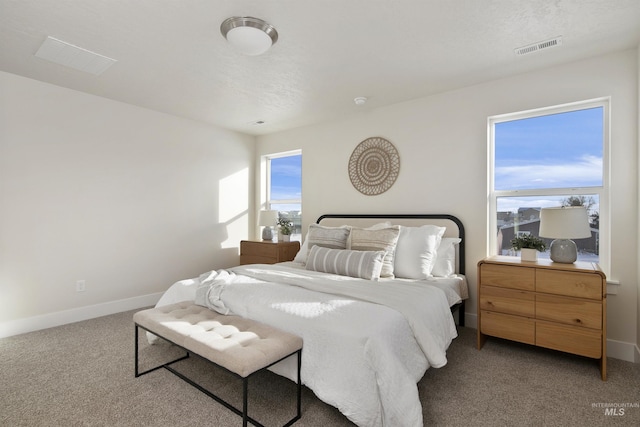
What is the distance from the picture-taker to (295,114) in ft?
13.6

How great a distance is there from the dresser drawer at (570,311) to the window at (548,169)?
0.66 m

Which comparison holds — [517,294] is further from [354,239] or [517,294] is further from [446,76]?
[446,76]

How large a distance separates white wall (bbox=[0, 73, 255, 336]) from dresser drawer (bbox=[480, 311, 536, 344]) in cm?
364

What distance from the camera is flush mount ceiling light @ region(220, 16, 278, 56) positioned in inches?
85.0

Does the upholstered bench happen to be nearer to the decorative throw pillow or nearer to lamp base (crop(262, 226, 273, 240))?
the decorative throw pillow

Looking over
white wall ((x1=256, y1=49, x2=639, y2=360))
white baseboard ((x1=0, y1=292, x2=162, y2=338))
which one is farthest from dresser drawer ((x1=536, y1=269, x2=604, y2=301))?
white baseboard ((x1=0, y1=292, x2=162, y2=338))

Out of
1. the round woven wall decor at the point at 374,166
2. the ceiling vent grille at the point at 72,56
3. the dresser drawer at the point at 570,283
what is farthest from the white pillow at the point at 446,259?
the ceiling vent grille at the point at 72,56

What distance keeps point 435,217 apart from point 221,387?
2.59 m

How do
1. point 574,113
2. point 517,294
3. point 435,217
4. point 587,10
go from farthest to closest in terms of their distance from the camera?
point 435,217
point 574,113
point 517,294
point 587,10

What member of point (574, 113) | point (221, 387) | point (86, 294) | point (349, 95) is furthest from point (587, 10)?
point (86, 294)

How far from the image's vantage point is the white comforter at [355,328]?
1.59 meters

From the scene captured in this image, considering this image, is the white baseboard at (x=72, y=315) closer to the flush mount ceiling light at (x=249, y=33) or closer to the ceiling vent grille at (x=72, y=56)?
the ceiling vent grille at (x=72, y=56)

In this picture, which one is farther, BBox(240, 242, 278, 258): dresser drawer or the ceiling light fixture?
BBox(240, 242, 278, 258): dresser drawer

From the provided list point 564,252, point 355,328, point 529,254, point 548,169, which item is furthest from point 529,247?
point 355,328
